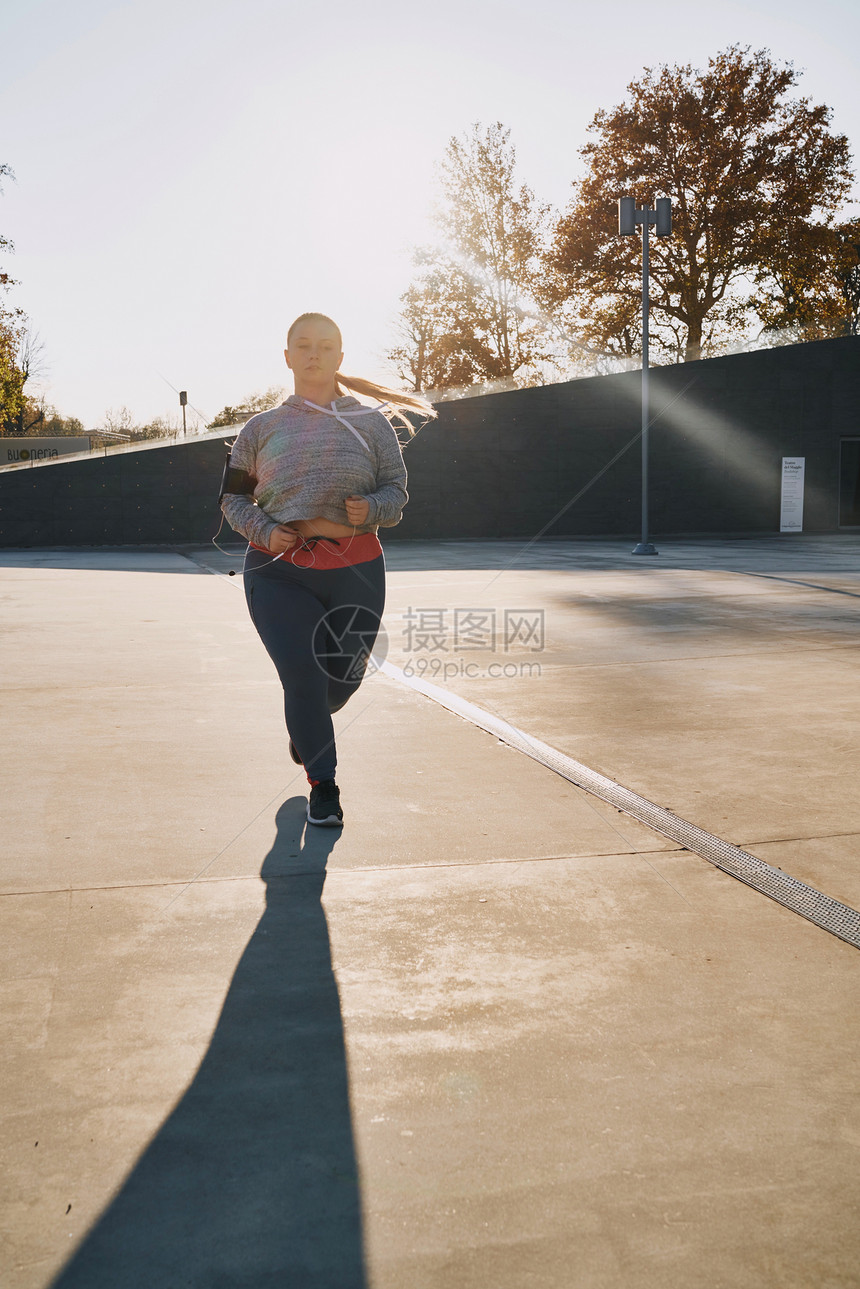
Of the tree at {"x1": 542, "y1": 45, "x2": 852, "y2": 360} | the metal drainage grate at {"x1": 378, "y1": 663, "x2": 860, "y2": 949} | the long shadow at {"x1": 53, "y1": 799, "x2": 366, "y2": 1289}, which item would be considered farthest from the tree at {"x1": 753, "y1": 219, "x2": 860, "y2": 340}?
the long shadow at {"x1": 53, "y1": 799, "x2": 366, "y2": 1289}

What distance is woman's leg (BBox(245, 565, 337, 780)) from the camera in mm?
3920

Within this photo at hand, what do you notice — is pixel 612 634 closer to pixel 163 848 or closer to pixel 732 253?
pixel 163 848

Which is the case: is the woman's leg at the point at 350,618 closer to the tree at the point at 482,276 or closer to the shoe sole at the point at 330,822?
the shoe sole at the point at 330,822

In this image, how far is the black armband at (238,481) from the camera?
4.10 m

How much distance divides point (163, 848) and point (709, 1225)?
2.38 meters

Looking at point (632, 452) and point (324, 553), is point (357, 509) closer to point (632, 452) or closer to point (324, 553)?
point (324, 553)

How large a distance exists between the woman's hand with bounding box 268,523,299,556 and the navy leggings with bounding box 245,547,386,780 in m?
0.12

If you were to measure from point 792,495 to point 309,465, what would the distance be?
25.5m

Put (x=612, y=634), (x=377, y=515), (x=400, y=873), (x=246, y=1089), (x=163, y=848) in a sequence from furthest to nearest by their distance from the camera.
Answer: (x=612, y=634)
(x=377, y=515)
(x=163, y=848)
(x=400, y=873)
(x=246, y=1089)

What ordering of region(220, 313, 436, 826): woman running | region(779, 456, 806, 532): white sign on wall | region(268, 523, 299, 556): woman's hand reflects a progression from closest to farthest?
region(268, 523, 299, 556): woman's hand → region(220, 313, 436, 826): woman running → region(779, 456, 806, 532): white sign on wall

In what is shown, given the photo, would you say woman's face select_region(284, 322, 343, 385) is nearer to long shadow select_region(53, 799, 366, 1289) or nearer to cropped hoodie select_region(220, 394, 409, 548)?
cropped hoodie select_region(220, 394, 409, 548)

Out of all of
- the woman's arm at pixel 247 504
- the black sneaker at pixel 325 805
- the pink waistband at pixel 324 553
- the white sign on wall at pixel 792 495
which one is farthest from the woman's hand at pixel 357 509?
the white sign on wall at pixel 792 495

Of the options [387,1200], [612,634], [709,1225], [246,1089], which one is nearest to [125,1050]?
[246,1089]

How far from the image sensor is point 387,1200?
6.07ft
